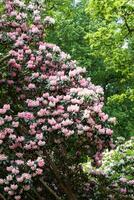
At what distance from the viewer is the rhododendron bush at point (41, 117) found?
11.6 metres

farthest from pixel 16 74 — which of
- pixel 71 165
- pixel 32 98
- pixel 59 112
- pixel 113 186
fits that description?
pixel 113 186

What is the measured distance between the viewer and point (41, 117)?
38.7 feet

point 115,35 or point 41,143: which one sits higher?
point 115,35

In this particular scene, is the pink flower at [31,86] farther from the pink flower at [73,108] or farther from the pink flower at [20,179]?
the pink flower at [20,179]

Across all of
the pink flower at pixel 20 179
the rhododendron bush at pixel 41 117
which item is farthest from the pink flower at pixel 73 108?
the pink flower at pixel 20 179

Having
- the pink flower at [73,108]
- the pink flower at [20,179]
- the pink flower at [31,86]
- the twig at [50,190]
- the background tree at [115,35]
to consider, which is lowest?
the pink flower at [20,179]

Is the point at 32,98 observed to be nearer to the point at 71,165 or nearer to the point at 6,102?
the point at 6,102

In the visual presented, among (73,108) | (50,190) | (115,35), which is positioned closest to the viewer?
(73,108)

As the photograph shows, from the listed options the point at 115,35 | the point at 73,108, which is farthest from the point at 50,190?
the point at 115,35

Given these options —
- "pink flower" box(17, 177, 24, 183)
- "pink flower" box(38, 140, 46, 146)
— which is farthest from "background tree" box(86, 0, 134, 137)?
"pink flower" box(17, 177, 24, 183)

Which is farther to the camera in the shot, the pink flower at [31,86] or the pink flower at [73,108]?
the pink flower at [31,86]

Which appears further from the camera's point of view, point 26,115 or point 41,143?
point 26,115

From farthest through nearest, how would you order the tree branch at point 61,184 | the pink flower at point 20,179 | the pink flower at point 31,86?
1. the tree branch at point 61,184
2. the pink flower at point 31,86
3. the pink flower at point 20,179

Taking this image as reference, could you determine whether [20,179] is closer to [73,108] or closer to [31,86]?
[73,108]
